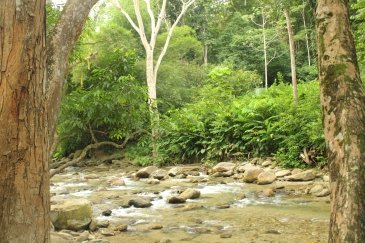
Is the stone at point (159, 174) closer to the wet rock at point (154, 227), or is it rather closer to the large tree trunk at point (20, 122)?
the wet rock at point (154, 227)

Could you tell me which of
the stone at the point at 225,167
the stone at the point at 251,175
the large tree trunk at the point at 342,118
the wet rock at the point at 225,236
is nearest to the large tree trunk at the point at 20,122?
the large tree trunk at the point at 342,118

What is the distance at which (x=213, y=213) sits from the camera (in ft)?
23.9

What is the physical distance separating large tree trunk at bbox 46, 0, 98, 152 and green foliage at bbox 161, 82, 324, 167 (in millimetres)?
7014

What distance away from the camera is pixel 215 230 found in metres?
6.04

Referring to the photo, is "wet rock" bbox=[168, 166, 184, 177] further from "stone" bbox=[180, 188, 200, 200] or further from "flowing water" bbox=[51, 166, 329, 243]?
"stone" bbox=[180, 188, 200, 200]

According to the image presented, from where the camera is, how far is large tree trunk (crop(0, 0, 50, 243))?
1796 millimetres

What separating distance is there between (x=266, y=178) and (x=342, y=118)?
7.57 m

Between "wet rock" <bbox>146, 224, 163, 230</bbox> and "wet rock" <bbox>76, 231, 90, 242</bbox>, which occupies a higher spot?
"wet rock" <bbox>76, 231, 90, 242</bbox>

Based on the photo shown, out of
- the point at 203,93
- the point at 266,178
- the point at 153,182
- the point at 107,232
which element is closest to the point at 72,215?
the point at 107,232

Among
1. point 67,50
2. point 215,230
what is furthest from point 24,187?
point 215,230

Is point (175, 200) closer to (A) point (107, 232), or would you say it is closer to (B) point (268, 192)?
(B) point (268, 192)

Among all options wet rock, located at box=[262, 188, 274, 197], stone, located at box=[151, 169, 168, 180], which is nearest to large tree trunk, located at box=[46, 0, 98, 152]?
wet rock, located at box=[262, 188, 274, 197]

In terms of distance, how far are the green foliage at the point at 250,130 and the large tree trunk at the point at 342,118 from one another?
7.14 m

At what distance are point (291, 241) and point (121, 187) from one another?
20.5ft
